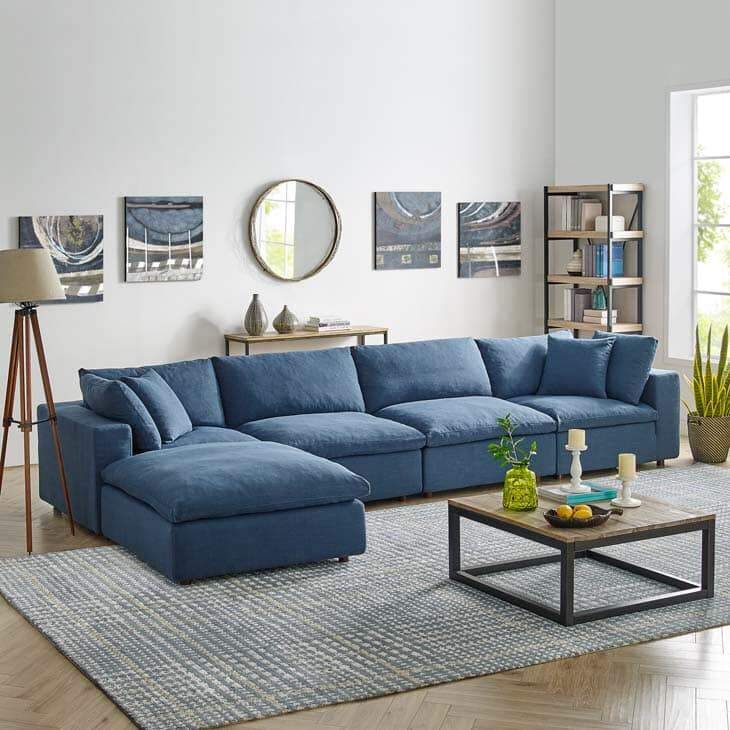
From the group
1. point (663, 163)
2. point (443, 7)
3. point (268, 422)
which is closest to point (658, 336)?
point (663, 163)

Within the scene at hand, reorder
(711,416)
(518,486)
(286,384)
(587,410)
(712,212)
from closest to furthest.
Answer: (518,486) → (286,384) → (587,410) → (711,416) → (712,212)

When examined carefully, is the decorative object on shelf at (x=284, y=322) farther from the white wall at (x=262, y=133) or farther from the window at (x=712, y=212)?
the window at (x=712, y=212)

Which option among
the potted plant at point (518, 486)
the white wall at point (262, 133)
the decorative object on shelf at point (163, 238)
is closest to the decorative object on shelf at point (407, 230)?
the white wall at point (262, 133)

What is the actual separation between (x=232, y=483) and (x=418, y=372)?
2.44m

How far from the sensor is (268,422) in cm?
676

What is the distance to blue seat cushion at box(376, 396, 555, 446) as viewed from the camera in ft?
22.4

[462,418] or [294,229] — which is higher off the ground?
[294,229]

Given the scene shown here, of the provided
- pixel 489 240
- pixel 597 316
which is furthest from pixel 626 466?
pixel 489 240

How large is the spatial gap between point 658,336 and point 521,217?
148 centimetres

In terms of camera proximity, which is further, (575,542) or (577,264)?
(577,264)

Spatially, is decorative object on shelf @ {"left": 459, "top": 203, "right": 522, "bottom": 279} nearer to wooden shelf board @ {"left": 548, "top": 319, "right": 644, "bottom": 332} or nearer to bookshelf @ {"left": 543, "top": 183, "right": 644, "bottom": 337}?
bookshelf @ {"left": 543, "top": 183, "right": 644, "bottom": 337}

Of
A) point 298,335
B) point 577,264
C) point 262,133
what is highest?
point 262,133

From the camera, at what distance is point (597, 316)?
9188 mm

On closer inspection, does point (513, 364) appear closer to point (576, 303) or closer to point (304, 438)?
point (576, 303)
